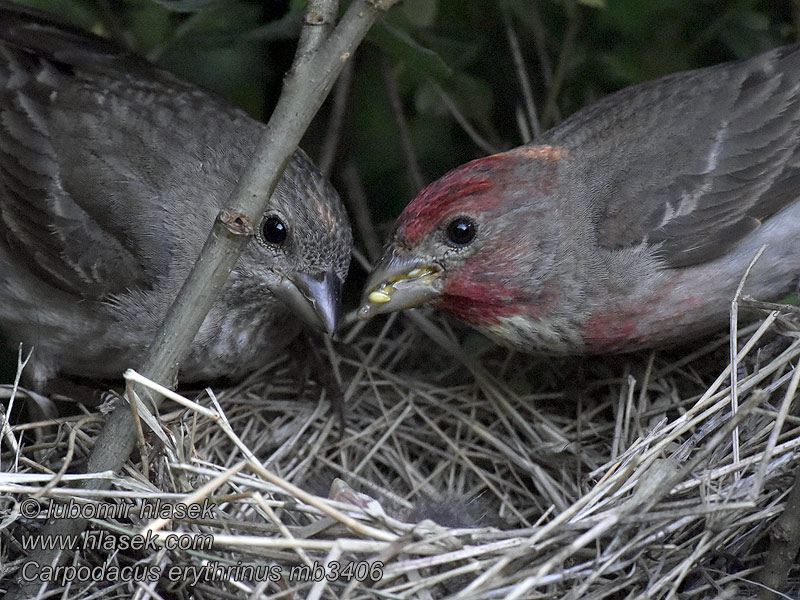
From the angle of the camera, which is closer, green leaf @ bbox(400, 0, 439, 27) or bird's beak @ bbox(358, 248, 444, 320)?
bird's beak @ bbox(358, 248, 444, 320)

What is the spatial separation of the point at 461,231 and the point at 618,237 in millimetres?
672

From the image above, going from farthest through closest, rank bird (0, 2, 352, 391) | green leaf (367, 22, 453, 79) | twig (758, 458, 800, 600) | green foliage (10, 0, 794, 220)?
green foliage (10, 0, 794, 220), bird (0, 2, 352, 391), green leaf (367, 22, 453, 79), twig (758, 458, 800, 600)

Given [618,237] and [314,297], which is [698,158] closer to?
[618,237]

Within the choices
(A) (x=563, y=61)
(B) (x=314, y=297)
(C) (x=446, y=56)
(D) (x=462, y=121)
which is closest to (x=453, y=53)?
(C) (x=446, y=56)

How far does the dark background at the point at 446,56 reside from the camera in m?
4.67

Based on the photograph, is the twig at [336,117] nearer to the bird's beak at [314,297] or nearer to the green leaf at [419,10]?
the green leaf at [419,10]

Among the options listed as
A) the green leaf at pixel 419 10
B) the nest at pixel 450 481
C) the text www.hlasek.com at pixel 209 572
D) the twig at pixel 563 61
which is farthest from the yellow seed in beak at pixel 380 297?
the twig at pixel 563 61

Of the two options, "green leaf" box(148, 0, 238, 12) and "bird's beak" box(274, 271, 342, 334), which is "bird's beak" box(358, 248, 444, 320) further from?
"green leaf" box(148, 0, 238, 12)

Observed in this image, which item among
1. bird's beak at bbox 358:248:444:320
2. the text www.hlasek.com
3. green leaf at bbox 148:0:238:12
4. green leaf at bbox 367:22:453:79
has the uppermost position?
green leaf at bbox 367:22:453:79

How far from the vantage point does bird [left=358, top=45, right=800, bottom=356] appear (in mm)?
4039

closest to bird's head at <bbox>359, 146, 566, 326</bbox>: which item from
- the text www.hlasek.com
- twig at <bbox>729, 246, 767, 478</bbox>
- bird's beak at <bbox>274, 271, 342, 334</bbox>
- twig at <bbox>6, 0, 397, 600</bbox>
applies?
bird's beak at <bbox>274, 271, 342, 334</bbox>

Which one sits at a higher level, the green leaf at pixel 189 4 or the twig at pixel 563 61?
the twig at pixel 563 61

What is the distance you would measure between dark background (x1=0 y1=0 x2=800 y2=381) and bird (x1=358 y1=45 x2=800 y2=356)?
0.61 meters

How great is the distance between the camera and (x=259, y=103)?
17.5ft
